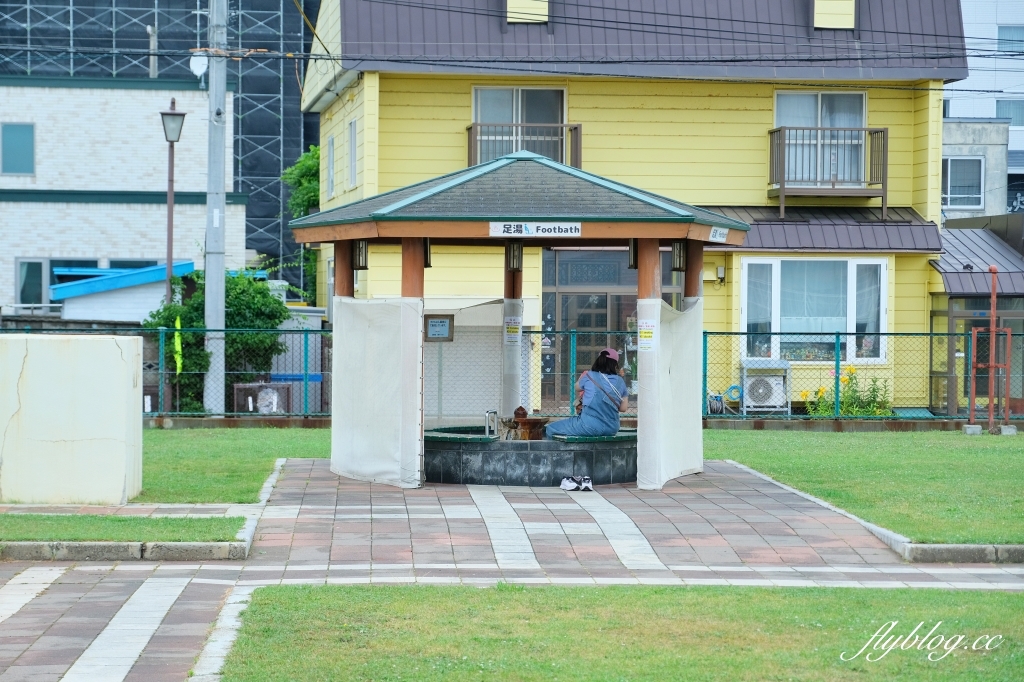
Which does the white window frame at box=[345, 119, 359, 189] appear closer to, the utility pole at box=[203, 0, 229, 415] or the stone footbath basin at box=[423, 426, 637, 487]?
the utility pole at box=[203, 0, 229, 415]

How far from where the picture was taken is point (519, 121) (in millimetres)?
27688

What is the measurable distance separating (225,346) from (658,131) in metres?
9.86

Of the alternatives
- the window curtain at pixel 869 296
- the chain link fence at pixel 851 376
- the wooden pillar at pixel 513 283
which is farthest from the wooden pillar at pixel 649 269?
the window curtain at pixel 869 296

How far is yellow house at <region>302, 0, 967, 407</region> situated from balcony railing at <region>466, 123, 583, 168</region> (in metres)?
0.04

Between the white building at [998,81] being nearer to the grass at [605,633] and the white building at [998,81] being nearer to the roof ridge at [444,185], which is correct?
the roof ridge at [444,185]

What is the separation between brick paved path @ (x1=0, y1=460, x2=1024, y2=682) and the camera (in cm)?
824

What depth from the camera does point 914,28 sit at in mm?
28031

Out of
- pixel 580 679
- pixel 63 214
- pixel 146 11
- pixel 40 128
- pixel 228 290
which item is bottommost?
pixel 580 679

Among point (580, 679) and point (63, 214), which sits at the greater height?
point (63, 214)

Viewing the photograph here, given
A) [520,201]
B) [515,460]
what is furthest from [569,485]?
[520,201]

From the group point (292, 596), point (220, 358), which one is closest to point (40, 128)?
point (220, 358)

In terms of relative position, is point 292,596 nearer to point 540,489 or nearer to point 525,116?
point 540,489

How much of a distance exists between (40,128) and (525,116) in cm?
1635

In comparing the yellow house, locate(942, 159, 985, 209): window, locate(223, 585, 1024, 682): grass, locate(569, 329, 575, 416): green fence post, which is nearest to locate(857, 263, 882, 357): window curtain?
the yellow house
